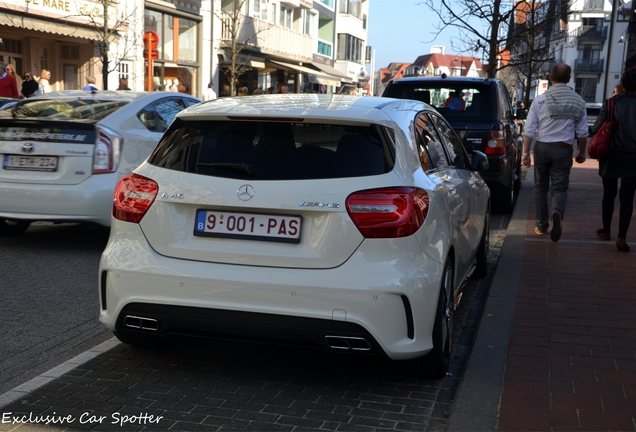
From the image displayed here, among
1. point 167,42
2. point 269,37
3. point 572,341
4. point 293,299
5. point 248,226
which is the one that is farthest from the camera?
point 269,37

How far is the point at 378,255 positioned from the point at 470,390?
0.87 metres

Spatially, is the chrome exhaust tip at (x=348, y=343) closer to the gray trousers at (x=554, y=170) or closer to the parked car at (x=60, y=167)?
the parked car at (x=60, y=167)

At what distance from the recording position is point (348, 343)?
4.10 m

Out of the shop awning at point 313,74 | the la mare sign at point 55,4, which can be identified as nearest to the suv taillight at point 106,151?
the la mare sign at point 55,4

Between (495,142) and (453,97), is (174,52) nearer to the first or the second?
(453,97)

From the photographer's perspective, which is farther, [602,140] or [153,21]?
[153,21]

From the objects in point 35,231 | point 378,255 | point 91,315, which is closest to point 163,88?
point 35,231

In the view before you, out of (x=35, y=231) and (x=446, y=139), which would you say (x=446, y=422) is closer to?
(x=446, y=139)

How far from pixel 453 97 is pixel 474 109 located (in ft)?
1.05

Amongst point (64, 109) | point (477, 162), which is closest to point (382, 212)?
point (477, 162)

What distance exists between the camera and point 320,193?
412cm

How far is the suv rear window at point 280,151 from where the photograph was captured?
4236 mm

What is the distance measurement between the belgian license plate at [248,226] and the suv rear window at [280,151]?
209 millimetres

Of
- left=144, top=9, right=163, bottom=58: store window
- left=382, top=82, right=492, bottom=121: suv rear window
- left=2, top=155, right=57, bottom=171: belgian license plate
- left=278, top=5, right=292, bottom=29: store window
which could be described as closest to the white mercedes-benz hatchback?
left=2, top=155, right=57, bottom=171: belgian license plate
